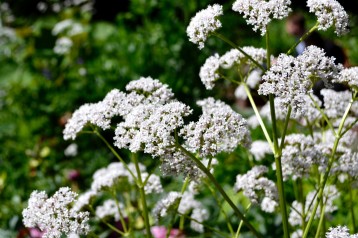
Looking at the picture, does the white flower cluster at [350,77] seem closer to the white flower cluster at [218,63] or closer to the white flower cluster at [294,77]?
the white flower cluster at [294,77]

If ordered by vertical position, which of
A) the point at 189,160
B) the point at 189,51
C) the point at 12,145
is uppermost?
the point at 189,51

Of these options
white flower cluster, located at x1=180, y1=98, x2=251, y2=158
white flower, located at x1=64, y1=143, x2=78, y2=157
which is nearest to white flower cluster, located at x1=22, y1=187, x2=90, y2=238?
white flower cluster, located at x1=180, y1=98, x2=251, y2=158

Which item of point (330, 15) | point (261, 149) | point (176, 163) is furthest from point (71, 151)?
point (330, 15)

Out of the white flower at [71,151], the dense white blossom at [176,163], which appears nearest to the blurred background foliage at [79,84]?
the white flower at [71,151]

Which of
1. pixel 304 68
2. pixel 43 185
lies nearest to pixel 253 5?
pixel 304 68

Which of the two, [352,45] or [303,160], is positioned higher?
[352,45]

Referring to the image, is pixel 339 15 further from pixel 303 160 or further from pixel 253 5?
pixel 303 160

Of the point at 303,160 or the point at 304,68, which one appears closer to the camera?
the point at 304,68
